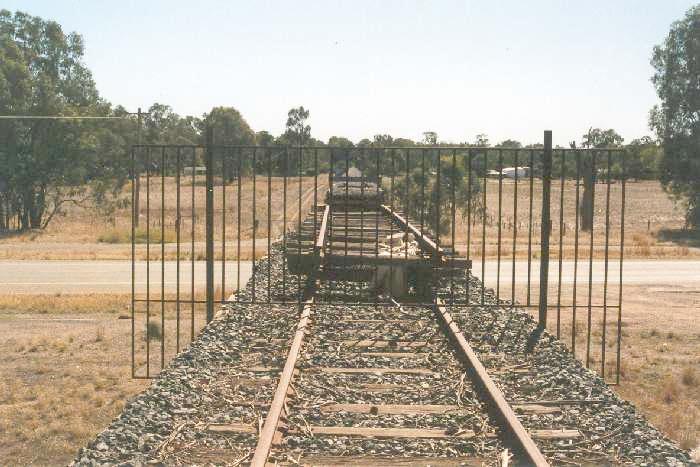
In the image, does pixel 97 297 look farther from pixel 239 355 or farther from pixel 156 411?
pixel 156 411

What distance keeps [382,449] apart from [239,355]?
3170 millimetres

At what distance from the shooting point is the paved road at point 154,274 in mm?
21766

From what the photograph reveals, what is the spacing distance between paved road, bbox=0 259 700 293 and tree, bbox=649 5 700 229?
779 inches

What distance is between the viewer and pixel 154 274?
23.8 m

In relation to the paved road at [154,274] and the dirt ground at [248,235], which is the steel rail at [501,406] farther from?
the paved road at [154,274]

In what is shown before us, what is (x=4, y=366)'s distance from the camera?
41.3 feet

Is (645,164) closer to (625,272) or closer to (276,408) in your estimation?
(625,272)

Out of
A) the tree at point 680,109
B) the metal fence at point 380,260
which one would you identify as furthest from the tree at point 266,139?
the tree at point 680,109

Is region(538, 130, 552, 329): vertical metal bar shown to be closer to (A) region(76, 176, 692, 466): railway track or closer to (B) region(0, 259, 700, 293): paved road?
(A) region(76, 176, 692, 466): railway track

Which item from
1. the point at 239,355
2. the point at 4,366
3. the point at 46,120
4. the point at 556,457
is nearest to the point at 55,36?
the point at 46,120

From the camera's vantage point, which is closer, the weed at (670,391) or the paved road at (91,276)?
the weed at (670,391)

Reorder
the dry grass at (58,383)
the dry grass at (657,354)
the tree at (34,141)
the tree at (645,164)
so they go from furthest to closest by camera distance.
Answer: the tree at (34,141)
the tree at (645,164)
the dry grass at (657,354)
the dry grass at (58,383)

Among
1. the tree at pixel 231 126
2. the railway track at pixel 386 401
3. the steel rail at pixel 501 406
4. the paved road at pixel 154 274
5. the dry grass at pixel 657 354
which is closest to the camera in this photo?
the steel rail at pixel 501 406

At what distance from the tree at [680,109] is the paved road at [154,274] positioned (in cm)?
1978
